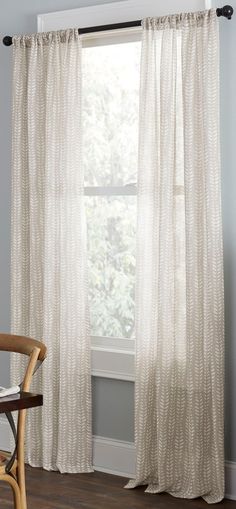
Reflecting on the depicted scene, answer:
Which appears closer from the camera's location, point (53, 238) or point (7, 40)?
point (53, 238)

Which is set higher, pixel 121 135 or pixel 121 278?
pixel 121 135

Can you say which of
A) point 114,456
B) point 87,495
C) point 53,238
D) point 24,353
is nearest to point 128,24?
point 53,238

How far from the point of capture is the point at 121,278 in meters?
4.73

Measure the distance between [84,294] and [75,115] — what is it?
3.04 ft

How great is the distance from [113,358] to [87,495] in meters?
0.72

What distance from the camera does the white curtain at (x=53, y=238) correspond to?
15.4 feet

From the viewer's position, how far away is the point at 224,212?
4277 mm

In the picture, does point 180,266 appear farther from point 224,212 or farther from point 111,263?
point 111,263

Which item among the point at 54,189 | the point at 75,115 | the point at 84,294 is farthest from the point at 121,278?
the point at 75,115

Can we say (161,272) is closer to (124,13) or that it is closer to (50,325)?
(50,325)

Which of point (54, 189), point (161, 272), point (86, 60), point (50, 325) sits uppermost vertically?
point (86, 60)

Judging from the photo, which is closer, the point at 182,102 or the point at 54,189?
the point at 182,102

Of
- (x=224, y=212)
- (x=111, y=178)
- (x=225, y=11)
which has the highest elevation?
(x=225, y=11)

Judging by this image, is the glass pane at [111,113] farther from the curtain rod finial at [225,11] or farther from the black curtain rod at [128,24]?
the curtain rod finial at [225,11]
